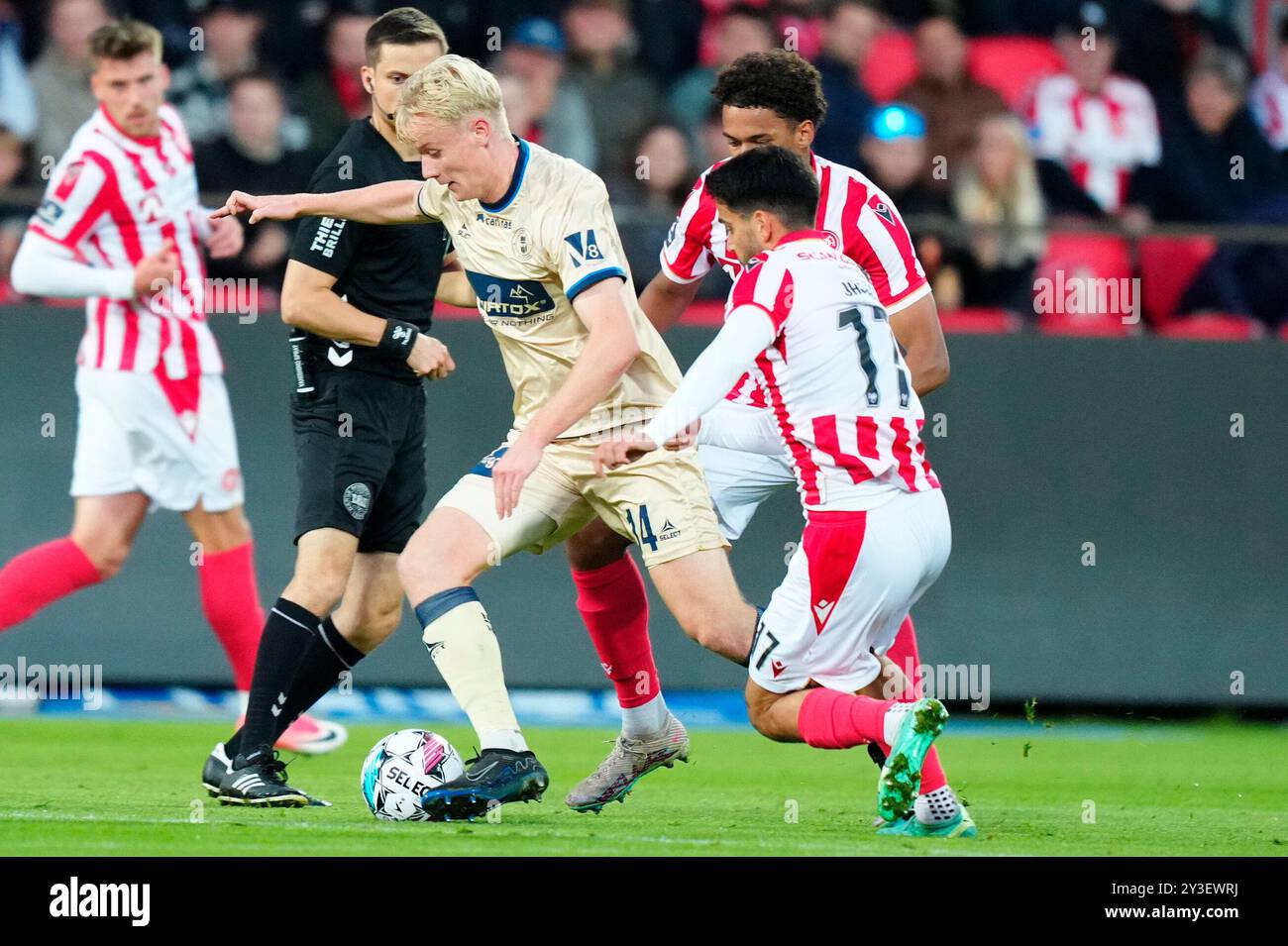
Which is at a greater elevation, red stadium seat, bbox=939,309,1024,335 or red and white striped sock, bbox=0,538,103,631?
red stadium seat, bbox=939,309,1024,335

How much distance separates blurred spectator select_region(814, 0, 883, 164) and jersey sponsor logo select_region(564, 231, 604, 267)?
4682 millimetres

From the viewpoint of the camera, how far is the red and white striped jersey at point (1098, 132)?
35.6 feet

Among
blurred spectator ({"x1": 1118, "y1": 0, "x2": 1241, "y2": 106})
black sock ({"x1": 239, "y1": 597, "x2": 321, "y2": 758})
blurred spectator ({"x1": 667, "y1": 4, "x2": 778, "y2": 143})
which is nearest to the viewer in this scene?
black sock ({"x1": 239, "y1": 597, "x2": 321, "y2": 758})

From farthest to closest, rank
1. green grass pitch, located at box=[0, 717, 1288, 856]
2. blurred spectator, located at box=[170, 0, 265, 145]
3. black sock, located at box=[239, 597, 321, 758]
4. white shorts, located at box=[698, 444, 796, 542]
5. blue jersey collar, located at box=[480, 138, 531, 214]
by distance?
1. blurred spectator, located at box=[170, 0, 265, 145]
2. white shorts, located at box=[698, 444, 796, 542]
3. black sock, located at box=[239, 597, 321, 758]
4. blue jersey collar, located at box=[480, 138, 531, 214]
5. green grass pitch, located at box=[0, 717, 1288, 856]

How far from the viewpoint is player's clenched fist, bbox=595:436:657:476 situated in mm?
5070

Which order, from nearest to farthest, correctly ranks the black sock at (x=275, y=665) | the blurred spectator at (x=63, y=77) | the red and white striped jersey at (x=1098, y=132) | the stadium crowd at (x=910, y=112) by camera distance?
the black sock at (x=275, y=665), the stadium crowd at (x=910, y=112), the blurred spectator at (x=63, y=77), the red and white striped jersey at (x=1098, y=132)

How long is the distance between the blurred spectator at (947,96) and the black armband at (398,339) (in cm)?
483

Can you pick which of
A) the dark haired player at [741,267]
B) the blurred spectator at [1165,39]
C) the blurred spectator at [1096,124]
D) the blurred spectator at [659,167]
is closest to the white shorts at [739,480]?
the dark haired player at [741,267]

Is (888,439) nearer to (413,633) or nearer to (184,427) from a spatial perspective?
(184,427)

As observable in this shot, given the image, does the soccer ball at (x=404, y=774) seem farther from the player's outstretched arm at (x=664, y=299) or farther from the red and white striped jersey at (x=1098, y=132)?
the red and white striped jersey at (x=1098, y=132)

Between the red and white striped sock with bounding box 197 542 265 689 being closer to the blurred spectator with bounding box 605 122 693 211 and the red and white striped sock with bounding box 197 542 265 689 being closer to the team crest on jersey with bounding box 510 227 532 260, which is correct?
A: the team crest on jersey with bounding box 510 227 532 260

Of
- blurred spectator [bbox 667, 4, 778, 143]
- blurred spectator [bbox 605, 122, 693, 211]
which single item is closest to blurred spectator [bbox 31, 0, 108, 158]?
blurred spectator [bbox 605, 122, 693, 211]

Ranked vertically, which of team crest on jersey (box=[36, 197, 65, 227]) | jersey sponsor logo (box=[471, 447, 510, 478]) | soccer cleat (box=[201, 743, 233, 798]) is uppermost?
team crest on jersey (box=[36, 197, 65, 227])

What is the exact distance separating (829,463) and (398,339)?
152 cm
